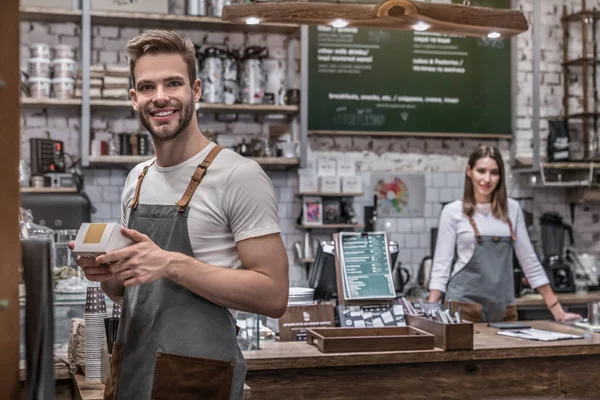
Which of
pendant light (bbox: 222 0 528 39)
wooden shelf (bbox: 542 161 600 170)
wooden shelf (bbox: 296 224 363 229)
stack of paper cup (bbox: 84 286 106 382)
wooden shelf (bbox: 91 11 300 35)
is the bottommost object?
stack of paper cup (bbox: 84 286 106 382)

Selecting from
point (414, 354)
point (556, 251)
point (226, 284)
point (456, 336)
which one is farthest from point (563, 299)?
point (226, 284)

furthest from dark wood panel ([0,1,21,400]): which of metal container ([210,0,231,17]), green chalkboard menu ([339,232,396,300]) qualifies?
metal container ([210,0,231,17])

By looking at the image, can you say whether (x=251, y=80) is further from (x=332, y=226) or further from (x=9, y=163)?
(x=9, y=163)

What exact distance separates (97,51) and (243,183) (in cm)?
412

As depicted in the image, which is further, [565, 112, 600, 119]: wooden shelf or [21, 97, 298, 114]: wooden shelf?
[565, 112, 600, 119]: wooden shelf

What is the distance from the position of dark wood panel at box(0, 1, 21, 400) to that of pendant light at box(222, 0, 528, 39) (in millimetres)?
2917

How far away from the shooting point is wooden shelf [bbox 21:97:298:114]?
5.45 m

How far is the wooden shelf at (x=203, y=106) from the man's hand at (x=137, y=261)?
3703 millimetres

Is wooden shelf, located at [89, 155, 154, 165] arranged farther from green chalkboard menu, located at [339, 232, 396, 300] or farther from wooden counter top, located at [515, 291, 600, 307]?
wooden counter top, located at [515, 291, 600, 307]

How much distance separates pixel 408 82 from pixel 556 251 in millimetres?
1795

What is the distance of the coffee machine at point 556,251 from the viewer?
6141 millimetres

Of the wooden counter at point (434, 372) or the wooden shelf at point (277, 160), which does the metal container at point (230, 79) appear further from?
the wooden counter at point (434, 372)

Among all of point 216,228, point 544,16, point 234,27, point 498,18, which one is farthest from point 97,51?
point 216,228

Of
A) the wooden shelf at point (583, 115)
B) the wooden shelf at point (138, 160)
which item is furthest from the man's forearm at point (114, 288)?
the wooden shelf at point (583, 115)
